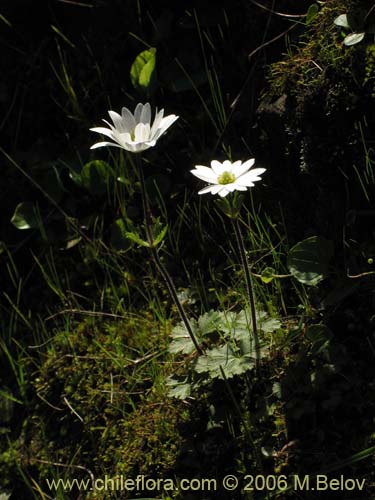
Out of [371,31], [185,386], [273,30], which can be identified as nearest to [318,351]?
[185,386]

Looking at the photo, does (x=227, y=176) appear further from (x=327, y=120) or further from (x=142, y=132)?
(x=327, y=120)

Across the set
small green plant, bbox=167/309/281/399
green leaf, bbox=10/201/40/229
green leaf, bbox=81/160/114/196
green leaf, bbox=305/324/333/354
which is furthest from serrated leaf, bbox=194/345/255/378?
green leaf, bbox=10/201/40/229

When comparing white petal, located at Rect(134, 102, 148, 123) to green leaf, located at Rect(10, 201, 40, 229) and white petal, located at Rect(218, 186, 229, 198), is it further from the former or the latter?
green leaf, located at Rect(10, 201, 40, 229)

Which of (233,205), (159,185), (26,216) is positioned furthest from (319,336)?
(26,216)

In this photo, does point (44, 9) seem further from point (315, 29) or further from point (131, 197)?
point (315, 29)

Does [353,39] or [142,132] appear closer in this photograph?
[142,132]

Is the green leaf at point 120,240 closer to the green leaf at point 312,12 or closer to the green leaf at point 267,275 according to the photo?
the green leaf at point 267,275
